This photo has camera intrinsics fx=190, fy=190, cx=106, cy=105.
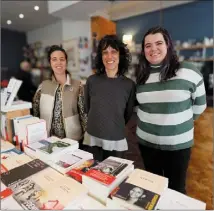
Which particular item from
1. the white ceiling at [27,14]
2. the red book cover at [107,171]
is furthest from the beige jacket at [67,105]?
the white ceiling at [27,14]

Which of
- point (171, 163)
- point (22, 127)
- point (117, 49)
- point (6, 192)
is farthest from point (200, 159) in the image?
point (6, 192)

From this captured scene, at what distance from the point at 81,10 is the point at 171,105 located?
2.77 metres

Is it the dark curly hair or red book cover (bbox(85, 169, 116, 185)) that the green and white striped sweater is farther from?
red book cover (bbox(85, 169, 116, 185))

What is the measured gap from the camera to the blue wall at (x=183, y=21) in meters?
3.55

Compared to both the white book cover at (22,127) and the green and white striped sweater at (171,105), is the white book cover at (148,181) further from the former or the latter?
the white book cover at (22,127)

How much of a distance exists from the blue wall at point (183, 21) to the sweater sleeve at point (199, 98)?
8.20 feet

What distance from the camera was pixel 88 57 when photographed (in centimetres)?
393

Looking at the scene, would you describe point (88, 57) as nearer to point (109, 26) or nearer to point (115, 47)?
point (109, 26)

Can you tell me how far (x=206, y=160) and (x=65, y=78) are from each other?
1854 millimetres

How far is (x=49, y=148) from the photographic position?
3.16 feet

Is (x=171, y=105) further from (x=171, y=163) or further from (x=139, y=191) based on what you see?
(x=139, y=191)

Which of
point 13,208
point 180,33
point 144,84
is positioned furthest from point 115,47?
point 180,33

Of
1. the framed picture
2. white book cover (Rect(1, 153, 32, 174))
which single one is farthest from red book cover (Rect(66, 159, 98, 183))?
the framed picture

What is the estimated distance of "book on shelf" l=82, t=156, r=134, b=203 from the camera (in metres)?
0.68
